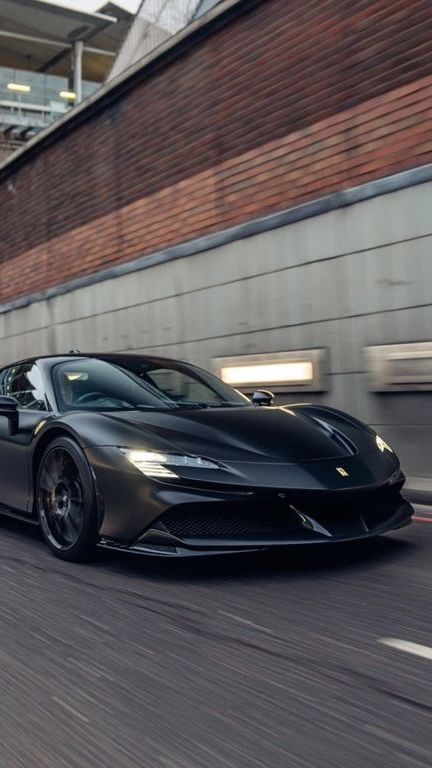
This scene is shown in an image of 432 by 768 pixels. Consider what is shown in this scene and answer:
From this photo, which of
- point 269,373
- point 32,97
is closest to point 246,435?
point 269,373

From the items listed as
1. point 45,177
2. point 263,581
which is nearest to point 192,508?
point 263,581

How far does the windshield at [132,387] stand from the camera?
5029 mm

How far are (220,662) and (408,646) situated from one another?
69 centimetres

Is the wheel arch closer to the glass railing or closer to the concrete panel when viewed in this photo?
the concrete panel

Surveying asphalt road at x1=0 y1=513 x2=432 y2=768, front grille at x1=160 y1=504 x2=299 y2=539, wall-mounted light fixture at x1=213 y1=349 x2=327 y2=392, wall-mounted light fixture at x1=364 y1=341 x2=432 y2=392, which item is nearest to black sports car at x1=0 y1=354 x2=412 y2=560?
front grille at x1=160 y1=504 x2=299 y2=539

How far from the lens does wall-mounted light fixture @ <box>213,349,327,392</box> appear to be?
28.7 feet

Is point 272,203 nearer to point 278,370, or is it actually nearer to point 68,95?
point 278,370

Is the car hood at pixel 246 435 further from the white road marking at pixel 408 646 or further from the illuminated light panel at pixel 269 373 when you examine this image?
the illuminated light panel at pixel 269 373

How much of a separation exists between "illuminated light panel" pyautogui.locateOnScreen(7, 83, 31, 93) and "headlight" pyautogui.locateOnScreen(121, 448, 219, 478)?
3653 centimetres

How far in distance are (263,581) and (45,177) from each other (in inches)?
502

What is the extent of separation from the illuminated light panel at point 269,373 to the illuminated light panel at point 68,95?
100 ft

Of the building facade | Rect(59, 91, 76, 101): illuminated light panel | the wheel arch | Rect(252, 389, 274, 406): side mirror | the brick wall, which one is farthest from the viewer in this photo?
Rect(59, 91, 76, 101): illuminated light panel

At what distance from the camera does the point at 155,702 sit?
261cm

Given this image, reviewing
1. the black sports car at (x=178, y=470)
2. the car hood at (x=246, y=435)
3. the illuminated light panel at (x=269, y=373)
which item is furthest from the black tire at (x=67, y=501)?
the illuminated light panel at (x=269, y=373)
